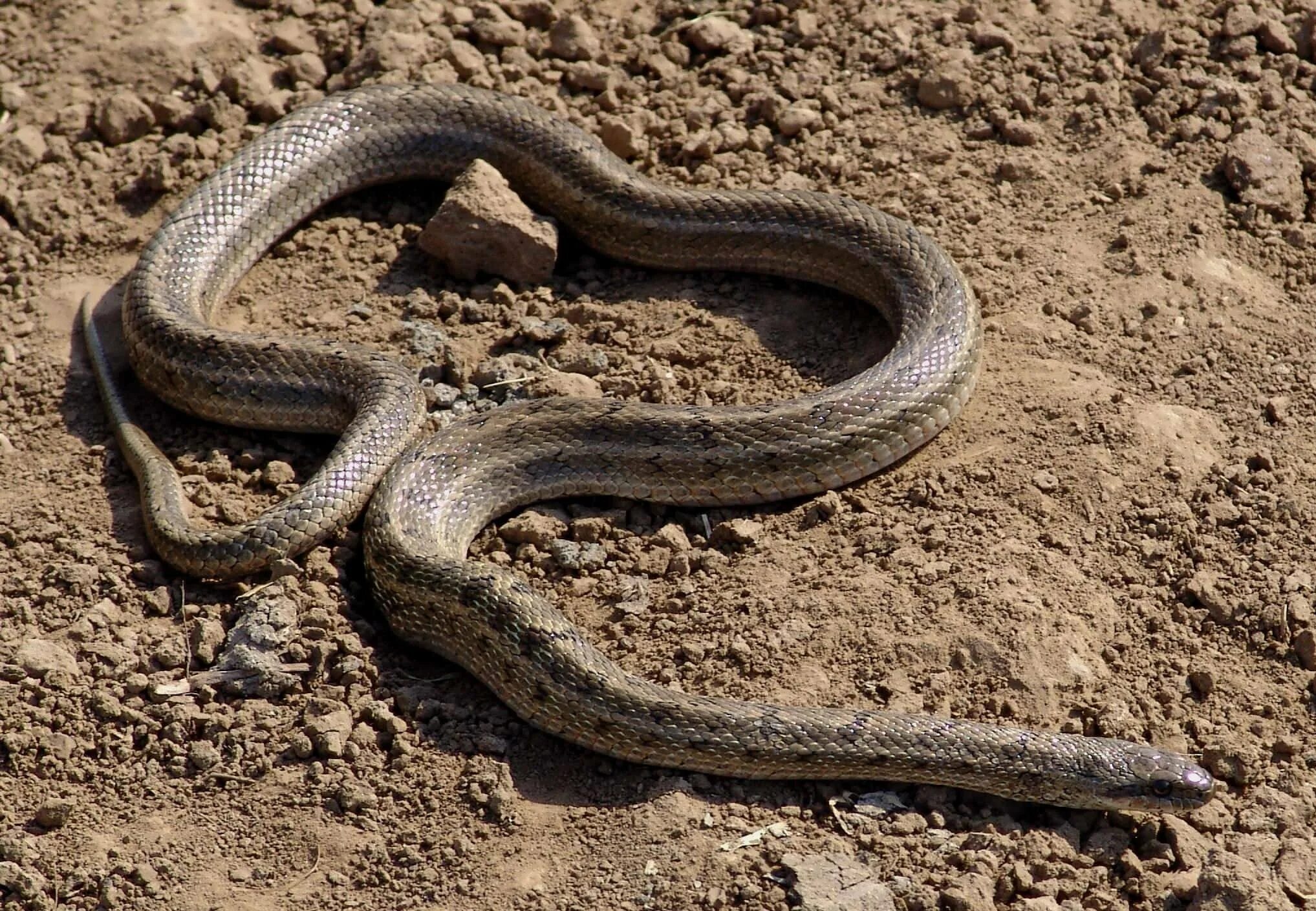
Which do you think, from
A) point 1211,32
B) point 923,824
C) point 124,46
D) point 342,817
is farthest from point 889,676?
point 124,46

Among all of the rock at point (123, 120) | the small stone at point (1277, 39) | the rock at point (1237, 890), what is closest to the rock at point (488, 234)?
the rock at point (123, 120)

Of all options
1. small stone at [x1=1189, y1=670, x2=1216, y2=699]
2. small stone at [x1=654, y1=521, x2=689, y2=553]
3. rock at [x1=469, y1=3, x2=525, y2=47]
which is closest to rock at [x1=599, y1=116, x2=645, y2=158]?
rock at [x1=469, y1=3, x2=525, y2=47]

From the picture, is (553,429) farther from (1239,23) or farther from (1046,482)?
(1239,23)

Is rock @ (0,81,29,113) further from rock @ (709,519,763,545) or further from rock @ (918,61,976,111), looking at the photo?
rock @ (918,61,976,111)

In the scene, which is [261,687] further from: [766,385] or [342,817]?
[766,385]

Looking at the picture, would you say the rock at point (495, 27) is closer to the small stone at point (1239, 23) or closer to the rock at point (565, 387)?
the rock at point (565, 387)

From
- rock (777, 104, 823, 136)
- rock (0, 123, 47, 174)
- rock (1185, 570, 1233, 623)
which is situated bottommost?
rock (0, 123, 47, 174)
